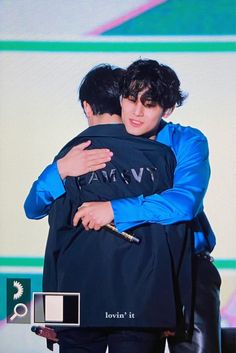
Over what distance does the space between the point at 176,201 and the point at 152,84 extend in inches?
13.9

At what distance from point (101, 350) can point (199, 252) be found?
0.42 meters

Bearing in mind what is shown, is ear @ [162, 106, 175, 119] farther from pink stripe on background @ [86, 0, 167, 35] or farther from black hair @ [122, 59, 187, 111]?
pink stripe on background @ [86, 0, 167, 35]

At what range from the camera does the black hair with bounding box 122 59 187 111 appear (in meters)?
1.84

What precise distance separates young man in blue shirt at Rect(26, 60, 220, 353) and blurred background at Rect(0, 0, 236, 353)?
4.4 inches

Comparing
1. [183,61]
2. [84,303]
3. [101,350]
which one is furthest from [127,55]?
[101,350]

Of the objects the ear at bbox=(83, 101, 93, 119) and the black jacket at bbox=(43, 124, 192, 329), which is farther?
the ear at bbox=(83, 101, 93, 119)

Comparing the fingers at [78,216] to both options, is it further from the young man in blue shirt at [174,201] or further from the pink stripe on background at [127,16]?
the pink stripe on background at [127,16]

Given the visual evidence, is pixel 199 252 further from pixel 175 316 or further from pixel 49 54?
pixel 49 54

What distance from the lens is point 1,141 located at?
2121 millimetres

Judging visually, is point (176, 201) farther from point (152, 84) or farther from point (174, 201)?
point (152, 84)

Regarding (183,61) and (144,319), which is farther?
(183,61)

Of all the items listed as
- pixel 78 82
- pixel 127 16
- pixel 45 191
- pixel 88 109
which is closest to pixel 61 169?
pixel 45 191

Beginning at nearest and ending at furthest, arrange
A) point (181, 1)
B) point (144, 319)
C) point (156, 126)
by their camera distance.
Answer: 1. point (144, 319)
2. point (156, 126)
3. point (181, 1)

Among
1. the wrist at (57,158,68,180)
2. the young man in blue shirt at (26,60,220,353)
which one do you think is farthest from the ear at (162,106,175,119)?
the wrist at (57,158,68,180)
